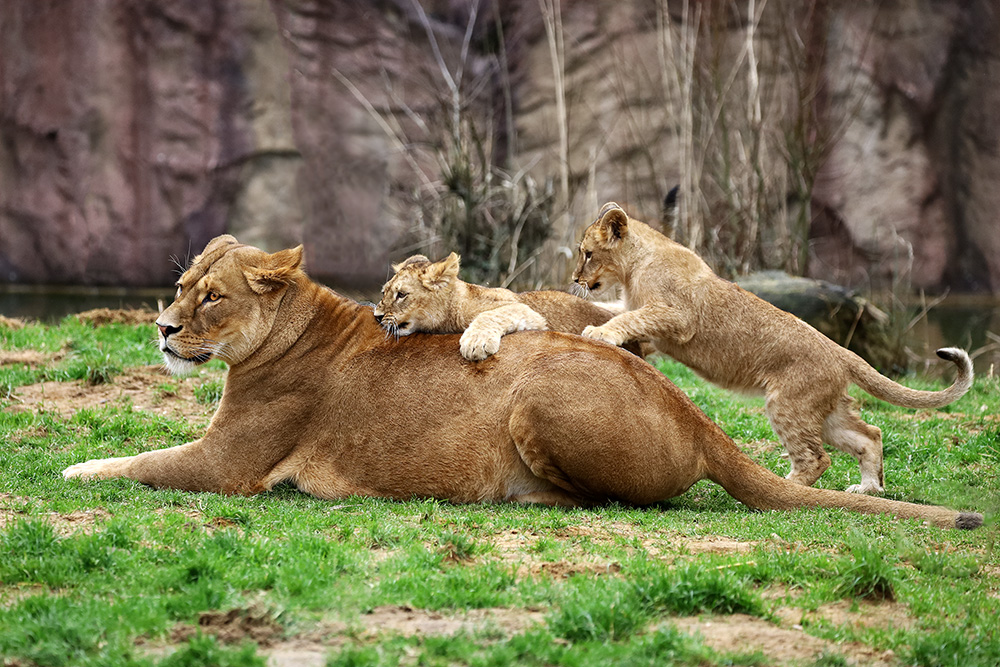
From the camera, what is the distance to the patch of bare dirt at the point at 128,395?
324 inches

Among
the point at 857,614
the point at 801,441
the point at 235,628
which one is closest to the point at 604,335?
the point at 801,441

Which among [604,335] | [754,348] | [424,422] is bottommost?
[424,422]

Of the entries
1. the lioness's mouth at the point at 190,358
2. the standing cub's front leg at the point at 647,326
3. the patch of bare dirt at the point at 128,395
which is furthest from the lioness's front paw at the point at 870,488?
the patch of bare dirt at the point at 128,395

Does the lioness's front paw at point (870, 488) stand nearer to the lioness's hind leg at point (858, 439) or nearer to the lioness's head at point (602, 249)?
the lioness's hind leg at point (858, 439)

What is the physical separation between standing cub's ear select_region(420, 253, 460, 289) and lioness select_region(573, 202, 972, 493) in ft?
3.32

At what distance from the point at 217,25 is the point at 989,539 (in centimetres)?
1583

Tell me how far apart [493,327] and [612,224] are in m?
1.80

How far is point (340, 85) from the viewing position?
61.5 feet

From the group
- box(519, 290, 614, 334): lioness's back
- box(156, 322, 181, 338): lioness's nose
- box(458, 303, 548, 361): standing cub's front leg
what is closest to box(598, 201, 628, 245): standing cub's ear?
box(519, 290, 614, 334): lioness's back

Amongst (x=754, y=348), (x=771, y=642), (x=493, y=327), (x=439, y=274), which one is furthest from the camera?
(x=754, y=348)

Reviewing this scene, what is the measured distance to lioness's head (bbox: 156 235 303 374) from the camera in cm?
628

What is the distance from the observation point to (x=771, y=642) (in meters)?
4.05

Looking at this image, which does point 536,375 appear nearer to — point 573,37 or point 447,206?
point 447,206

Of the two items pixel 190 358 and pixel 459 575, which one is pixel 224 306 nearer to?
pixel 190 358
